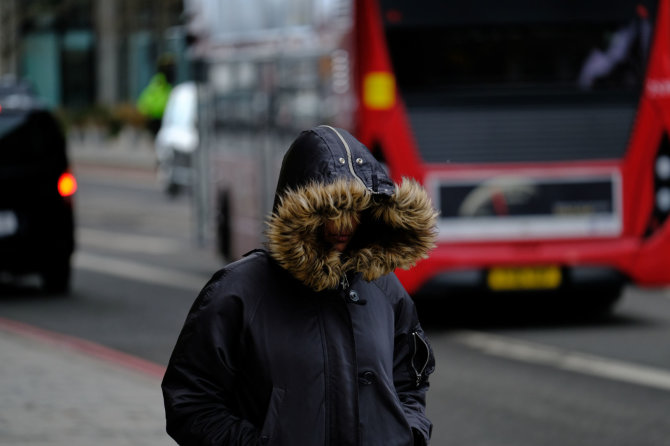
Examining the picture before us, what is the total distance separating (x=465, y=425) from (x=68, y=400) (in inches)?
77.7

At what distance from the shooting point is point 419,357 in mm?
3236

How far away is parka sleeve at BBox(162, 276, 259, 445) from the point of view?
297 centimetres

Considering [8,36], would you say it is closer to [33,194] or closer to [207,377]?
[33,194]

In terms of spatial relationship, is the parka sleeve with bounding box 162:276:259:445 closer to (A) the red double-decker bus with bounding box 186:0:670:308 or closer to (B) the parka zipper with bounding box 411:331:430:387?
(B) the parka zipper with bounding box 411:331:430:387

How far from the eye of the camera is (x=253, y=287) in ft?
9.93

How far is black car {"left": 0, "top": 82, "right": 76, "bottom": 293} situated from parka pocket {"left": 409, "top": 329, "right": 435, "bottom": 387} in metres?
9.80

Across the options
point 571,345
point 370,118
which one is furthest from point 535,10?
point 571,345

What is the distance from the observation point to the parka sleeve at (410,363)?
320cm

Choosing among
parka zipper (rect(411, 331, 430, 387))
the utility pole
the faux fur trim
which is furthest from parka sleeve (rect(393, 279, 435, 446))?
the utility pole

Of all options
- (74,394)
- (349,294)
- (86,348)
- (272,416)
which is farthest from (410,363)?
(86,348)

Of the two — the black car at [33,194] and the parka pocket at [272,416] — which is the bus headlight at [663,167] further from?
the parka pocket at [272,416]

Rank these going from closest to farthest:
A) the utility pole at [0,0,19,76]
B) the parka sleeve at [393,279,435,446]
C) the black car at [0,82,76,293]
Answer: the parka sleeve at [393,279,435,446] < the black car at [0,82,76,293] < the utility pole at [0,0,19,76]

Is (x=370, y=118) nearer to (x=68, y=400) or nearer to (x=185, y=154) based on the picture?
(x=68, y=400)

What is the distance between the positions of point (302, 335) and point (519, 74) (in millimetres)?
8185
